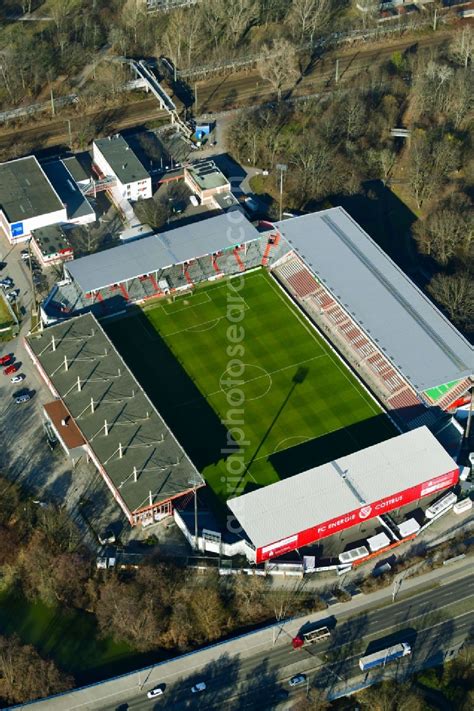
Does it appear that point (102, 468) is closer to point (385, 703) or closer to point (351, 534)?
point (351, 534)

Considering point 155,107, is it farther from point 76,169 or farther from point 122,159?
point 76,169

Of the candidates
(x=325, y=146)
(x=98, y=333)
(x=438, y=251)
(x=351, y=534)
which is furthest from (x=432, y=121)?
(x=351, y=534)

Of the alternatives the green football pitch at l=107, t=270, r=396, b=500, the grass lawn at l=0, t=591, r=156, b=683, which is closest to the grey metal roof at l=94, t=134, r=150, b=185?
the green football pitch at l=107, t=270, r=396, b=500

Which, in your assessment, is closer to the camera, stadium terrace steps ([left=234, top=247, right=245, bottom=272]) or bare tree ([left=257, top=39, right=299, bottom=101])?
stadium terrace steps ([left=234, top=247, right=245, bottom=272])

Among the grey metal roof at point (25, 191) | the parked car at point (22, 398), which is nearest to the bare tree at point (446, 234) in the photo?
the grey metal roof at point (25, 191)

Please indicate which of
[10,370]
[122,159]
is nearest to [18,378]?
[10,370]

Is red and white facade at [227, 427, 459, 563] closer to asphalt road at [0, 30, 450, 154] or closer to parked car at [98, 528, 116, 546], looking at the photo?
parked car at [98, 528, 116, 546]
